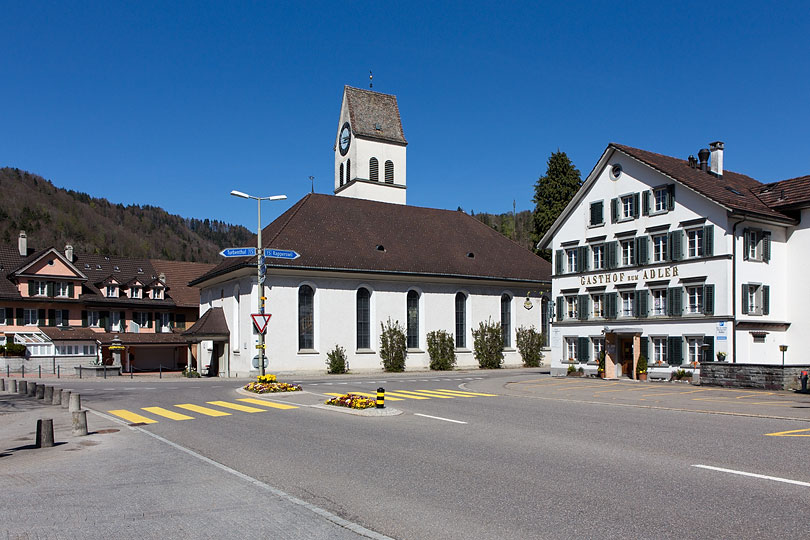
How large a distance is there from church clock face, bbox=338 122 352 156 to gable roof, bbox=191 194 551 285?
33.4 ft

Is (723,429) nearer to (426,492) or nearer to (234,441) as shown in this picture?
(426,492)

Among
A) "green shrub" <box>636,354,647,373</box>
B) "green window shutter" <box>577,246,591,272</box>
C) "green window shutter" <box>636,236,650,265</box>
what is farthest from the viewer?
"green window shutter" <box>577,246,591,272</box>

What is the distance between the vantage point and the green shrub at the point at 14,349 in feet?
172

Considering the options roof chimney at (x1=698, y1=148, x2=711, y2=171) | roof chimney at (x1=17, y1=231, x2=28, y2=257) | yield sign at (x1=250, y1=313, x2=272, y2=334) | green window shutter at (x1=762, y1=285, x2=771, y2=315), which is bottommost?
yield sign at (x1=250, y1=313, x2=272, y2=334)

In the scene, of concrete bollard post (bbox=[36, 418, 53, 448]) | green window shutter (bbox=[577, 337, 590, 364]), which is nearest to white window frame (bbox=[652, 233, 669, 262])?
green window shutter (bbox=[577, 337, 590, 364])

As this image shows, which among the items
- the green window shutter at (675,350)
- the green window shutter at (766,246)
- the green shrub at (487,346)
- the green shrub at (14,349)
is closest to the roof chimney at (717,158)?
the green window shutter at (766,246)

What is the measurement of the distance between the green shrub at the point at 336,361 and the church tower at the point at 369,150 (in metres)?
18.6

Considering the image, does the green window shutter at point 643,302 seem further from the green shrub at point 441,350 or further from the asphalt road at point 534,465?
the green shrub at point 441,350

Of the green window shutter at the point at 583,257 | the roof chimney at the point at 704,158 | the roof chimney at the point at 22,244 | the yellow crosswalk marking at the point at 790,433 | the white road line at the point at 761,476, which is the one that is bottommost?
the yellow crosswalk marking at the point at 790,433

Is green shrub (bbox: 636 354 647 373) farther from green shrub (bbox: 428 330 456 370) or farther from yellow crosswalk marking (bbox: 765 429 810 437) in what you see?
yellow crosswalk marking (bbox: 765 429 810 437)

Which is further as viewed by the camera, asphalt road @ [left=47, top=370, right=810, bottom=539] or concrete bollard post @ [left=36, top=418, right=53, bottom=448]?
concrete bollard post @ [left=36, top=418, right=53, bottom=448]

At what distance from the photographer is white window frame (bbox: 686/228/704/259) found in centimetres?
3244

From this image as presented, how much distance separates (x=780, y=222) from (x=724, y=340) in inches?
261

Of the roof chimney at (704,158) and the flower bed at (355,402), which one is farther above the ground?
the roof chimney at (704,158)
